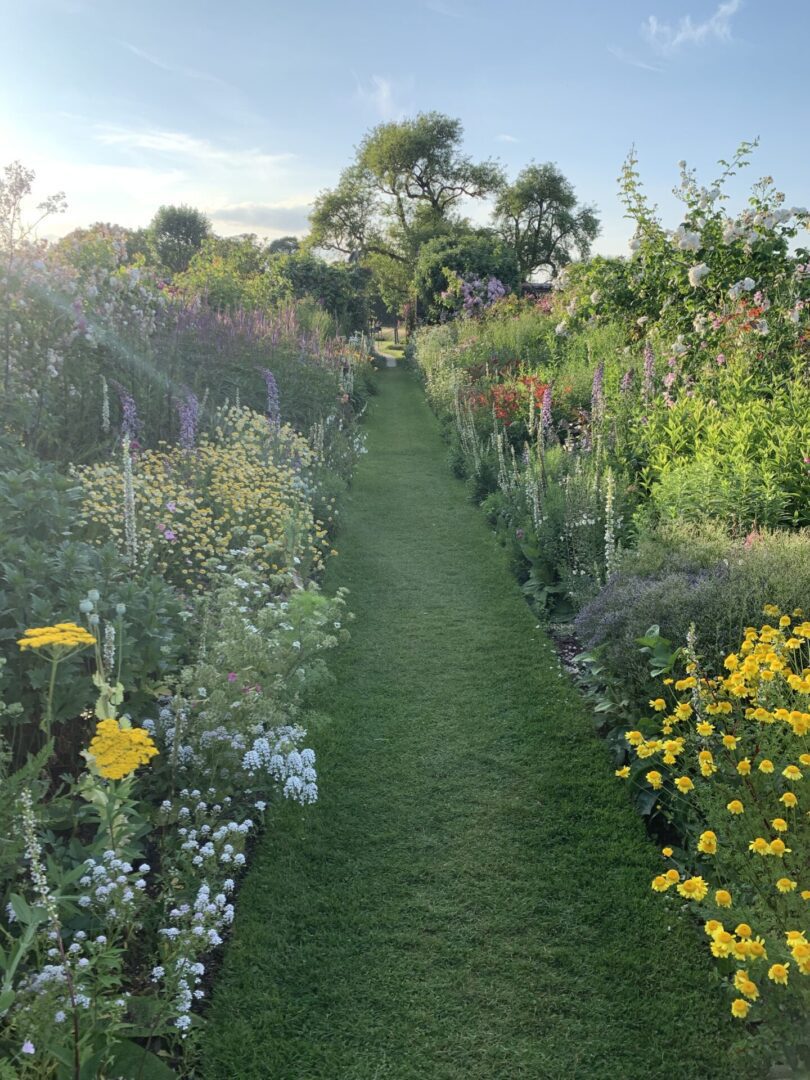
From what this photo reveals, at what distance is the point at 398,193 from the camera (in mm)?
34188

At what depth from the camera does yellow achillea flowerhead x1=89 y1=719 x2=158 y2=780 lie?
5.68 feet

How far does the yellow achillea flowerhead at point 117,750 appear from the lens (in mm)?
1732

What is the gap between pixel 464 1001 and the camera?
2438 millimetres

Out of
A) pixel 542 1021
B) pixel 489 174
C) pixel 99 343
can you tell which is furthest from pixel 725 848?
pixel 489 174

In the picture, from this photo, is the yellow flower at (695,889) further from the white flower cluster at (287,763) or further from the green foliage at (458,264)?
the green foliage at (458,264)

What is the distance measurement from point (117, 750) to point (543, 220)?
38828mm

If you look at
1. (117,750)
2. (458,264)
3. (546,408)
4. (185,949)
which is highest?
(458,264)

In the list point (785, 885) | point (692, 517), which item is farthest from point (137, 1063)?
point (692, 517)

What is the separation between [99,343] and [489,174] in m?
33.1

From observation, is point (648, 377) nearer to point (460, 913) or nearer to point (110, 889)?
point (460, 913)

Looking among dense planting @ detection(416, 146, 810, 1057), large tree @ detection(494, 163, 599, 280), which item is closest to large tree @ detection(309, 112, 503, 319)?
large tree @ detection(494, 163, 599, 280)

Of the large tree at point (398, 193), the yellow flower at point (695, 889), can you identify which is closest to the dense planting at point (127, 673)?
the yellow flower at point (695, 889)

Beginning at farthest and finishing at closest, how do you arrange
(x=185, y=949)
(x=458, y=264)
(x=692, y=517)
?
(x=458, y=264) → (x=692, y=517) → (x=185, y=949)

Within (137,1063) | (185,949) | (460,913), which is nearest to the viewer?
(137,1063)
